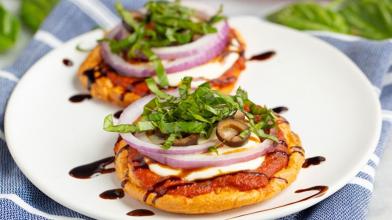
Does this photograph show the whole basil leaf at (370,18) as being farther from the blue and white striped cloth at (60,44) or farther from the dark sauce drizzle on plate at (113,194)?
the dark sauce drizzle on plate at (113,194)

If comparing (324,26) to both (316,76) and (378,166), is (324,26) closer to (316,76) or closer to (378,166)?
(316,76)

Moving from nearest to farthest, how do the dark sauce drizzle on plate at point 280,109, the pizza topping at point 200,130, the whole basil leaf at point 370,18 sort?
Answer: the pizza topping at point 200,130 < the dark sauce drizzle on plate at point 280,109 < the whole basil leaf at point 370,18

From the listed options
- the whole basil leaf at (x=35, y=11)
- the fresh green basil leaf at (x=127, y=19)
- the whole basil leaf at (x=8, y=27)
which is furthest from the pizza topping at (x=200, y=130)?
the whole basil leaf at (x=35, y=11)

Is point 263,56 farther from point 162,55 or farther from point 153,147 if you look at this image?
point 153,147

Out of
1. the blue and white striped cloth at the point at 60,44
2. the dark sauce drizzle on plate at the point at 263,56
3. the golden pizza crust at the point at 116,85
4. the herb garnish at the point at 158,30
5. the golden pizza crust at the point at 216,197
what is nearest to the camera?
the golden pizza crust at the point at 216,197

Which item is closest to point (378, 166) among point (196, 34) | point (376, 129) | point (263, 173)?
point (376, 129)

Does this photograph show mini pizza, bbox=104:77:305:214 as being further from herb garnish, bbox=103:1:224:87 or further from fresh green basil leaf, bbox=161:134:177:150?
herb garnish, bbox=103:1:224:87

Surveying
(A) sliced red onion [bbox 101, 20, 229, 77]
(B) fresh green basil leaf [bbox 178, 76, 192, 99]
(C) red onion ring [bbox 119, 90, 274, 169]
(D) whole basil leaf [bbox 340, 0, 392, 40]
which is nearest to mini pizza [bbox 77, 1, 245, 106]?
(A) sliced red onion [bbox 101, 20, 229, 77]

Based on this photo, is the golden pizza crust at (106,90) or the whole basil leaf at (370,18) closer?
the golden pizza crust at (106,90)
